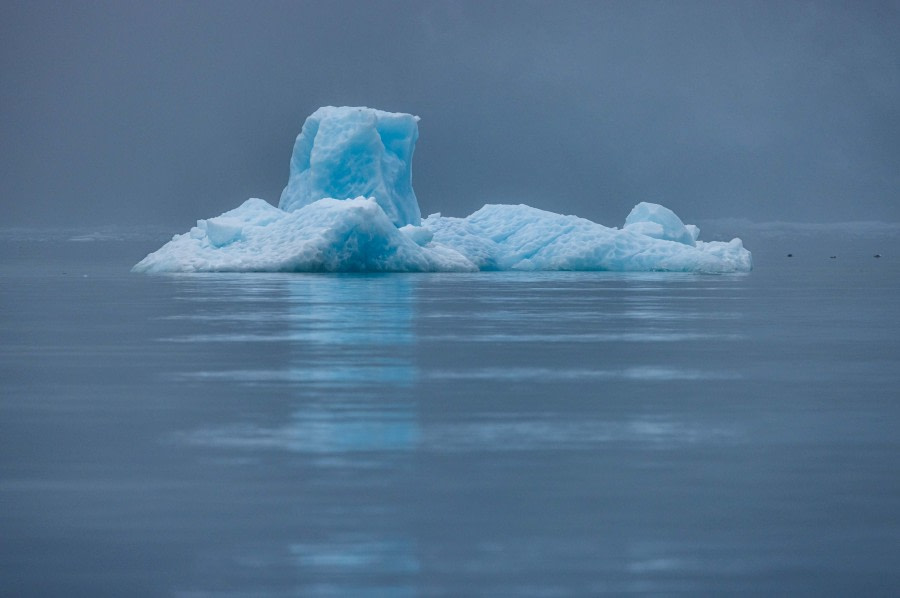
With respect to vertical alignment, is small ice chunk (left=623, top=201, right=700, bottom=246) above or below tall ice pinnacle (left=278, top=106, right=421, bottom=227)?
below

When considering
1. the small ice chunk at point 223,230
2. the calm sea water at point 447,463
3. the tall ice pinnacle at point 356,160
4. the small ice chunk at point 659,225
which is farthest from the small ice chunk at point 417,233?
the calm sea water at point 447,463

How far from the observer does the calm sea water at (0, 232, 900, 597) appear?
4.56m

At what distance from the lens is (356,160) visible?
35438mm

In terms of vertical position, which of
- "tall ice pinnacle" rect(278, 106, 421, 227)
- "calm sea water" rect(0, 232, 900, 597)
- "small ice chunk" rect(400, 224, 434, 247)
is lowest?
"calm sea water" rect(0, 232, 900, 597)

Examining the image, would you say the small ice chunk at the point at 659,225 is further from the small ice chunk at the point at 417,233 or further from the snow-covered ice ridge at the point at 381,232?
the small ice chunk at the point at 417,233

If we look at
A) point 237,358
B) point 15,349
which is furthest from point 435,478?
point 15,349

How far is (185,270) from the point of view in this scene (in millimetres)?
34719

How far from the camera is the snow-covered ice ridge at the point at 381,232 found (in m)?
32.5

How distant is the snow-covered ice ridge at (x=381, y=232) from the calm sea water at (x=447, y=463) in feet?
58.9

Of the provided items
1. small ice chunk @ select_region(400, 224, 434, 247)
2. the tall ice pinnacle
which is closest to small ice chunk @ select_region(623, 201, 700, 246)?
the tall ice pinnacle

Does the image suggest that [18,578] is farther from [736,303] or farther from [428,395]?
[736,303]

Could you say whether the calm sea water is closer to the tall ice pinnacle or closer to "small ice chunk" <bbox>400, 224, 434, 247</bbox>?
"small ice chunk" <bbox>400, 224, 434, 247</bbox>

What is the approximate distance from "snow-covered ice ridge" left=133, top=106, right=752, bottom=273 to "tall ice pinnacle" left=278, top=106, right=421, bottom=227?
27 mm

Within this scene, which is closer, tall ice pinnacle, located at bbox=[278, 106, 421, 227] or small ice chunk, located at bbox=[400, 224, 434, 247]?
small ice chunk, located at bbox=[400, 224, 434, 247]
